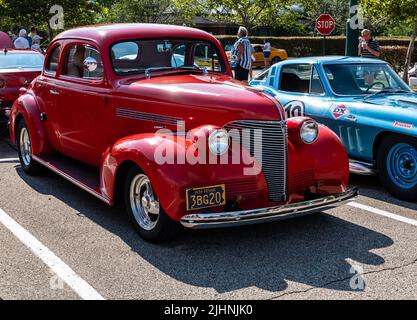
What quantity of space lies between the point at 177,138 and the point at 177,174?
1.48 ft

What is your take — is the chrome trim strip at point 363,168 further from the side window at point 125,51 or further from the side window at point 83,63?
the side window at point 83,63

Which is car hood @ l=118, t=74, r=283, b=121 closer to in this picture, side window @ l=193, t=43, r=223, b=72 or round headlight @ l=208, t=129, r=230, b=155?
round headlight @ l=208, t=129, r=230, b=155

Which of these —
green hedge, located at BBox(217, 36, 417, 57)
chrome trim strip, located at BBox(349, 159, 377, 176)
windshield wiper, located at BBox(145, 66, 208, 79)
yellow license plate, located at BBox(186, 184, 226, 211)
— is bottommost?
chrome trim strip, located at BBox(349, 159, 377, 176)

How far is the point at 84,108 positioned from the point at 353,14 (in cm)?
750

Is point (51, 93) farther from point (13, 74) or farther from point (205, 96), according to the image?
point (13, 74)

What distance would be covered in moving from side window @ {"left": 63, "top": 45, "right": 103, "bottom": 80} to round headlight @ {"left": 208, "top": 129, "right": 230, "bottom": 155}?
1.85m

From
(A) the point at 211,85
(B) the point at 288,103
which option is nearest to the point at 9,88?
(B) the point at 288,103

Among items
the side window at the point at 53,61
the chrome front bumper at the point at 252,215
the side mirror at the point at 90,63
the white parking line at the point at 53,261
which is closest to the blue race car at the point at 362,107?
the chrome front bumper at the point at 252,215

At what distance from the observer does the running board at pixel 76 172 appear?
523 cm

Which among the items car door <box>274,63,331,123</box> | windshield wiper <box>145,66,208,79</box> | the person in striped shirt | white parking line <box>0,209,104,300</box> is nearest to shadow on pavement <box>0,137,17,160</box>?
white parking line <box>0,209,104,300</box>

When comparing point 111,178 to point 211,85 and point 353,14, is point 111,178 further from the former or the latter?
point 353,14

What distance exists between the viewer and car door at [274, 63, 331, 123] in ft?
22.6

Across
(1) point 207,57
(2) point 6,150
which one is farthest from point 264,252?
(2) point 6,150
